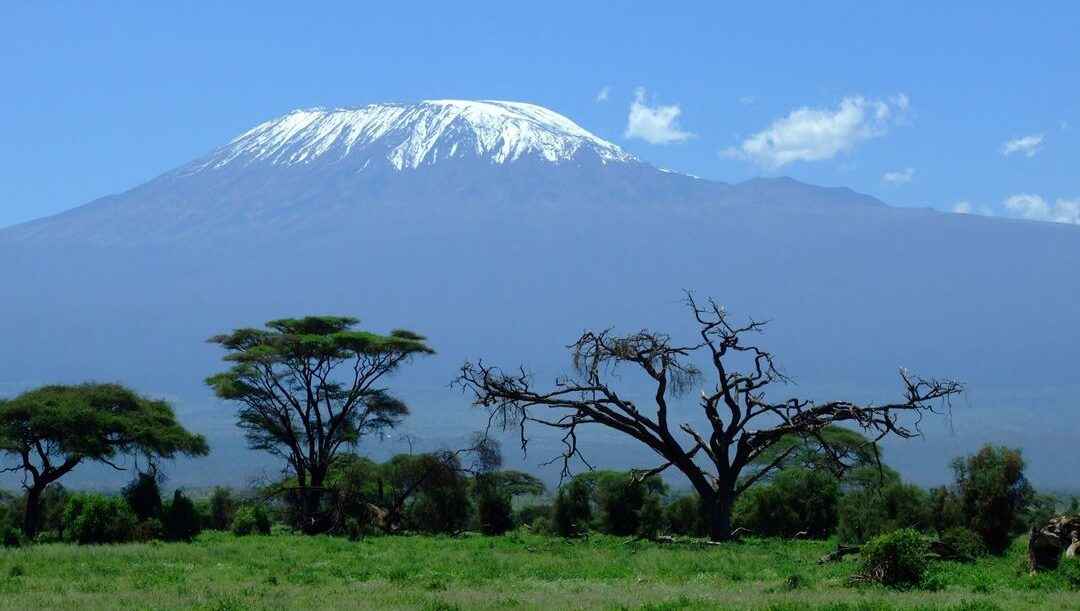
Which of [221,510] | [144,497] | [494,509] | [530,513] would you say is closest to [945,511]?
[494,509]

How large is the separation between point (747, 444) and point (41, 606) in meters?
19.9

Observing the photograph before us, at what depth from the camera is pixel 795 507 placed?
4438cm

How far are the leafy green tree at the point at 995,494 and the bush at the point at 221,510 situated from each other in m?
29.0

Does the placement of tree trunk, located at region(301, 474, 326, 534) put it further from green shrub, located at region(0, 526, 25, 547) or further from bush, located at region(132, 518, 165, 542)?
green shrub, located at region(0, 526, 25, 547)

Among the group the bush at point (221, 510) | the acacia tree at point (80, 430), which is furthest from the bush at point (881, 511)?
the bush at point (221, 510)

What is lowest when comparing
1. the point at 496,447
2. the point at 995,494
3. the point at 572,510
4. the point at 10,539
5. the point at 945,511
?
the point at 10,539

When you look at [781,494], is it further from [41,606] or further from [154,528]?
[41,606]

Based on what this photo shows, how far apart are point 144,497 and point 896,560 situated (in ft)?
79.0

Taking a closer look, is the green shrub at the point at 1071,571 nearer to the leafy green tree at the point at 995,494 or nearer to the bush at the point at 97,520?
the leafy green tree at the point at 995,494

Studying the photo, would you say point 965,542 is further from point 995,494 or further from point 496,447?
point 496,447

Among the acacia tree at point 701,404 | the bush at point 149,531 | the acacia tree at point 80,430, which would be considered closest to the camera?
the acacia tree at point 701,404

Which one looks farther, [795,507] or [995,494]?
[795,507]

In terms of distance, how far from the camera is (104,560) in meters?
29.5

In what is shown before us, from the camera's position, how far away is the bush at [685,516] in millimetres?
45781
